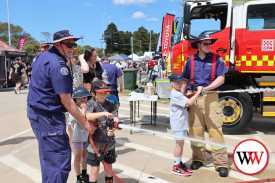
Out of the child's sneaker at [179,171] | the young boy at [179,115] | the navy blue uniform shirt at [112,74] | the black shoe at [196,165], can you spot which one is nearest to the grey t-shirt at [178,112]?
the young boy at [179,115]

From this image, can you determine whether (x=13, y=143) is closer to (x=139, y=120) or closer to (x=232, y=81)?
(x=139, y=120)

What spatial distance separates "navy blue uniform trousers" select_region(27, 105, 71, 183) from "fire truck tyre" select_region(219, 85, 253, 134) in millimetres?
4479

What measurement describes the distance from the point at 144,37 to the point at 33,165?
13041 cm

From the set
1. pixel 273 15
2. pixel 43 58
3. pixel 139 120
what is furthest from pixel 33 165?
pixel 273 15

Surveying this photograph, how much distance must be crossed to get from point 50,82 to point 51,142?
22.4 inches

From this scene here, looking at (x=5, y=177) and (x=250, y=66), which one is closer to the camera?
(x=5, y=177)

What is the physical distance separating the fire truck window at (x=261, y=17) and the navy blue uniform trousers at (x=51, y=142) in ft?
16.7

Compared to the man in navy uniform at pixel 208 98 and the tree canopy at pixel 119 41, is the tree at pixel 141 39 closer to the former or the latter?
the tree canopy at pixel 119 41

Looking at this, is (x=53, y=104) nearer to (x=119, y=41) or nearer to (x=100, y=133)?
(x=100, y=133)

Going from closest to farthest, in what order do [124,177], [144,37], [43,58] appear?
[43,58], [124,177], [144,37]

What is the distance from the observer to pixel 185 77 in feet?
14.2

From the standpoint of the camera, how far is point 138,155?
502cm

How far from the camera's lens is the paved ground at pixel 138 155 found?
4020mm

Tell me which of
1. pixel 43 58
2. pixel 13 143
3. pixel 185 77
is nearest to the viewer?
pixel 43 58
